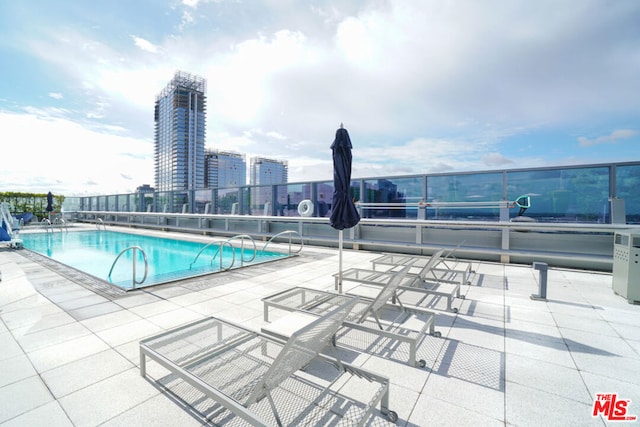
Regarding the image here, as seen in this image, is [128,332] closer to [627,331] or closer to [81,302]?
[81,302]

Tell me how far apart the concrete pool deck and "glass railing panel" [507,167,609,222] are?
253 cm

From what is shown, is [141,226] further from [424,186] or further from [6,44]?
[424,186]

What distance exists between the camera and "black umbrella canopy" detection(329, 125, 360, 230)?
3.99 metres

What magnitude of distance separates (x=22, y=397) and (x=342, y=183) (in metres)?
3.63

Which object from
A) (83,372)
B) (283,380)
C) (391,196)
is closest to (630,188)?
(391,196)

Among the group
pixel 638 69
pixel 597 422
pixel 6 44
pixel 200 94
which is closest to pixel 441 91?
pixel 638 69

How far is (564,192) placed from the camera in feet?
22.2

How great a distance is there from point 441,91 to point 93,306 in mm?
9441

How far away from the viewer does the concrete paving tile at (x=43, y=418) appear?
1.66 metres

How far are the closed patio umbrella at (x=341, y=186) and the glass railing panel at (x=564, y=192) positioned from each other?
5218 millimetres

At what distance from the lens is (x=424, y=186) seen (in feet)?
26.9

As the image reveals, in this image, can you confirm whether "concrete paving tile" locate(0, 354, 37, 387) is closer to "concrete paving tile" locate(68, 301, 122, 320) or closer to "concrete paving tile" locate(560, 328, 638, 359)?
"concrete paving tile" locate(68, 301, 122, 320)

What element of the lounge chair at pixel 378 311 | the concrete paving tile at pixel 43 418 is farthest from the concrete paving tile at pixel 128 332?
the lounge chair at pixel 378 311

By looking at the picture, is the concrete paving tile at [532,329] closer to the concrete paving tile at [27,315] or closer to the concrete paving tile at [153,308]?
the concrete paving tile at [153,308]
